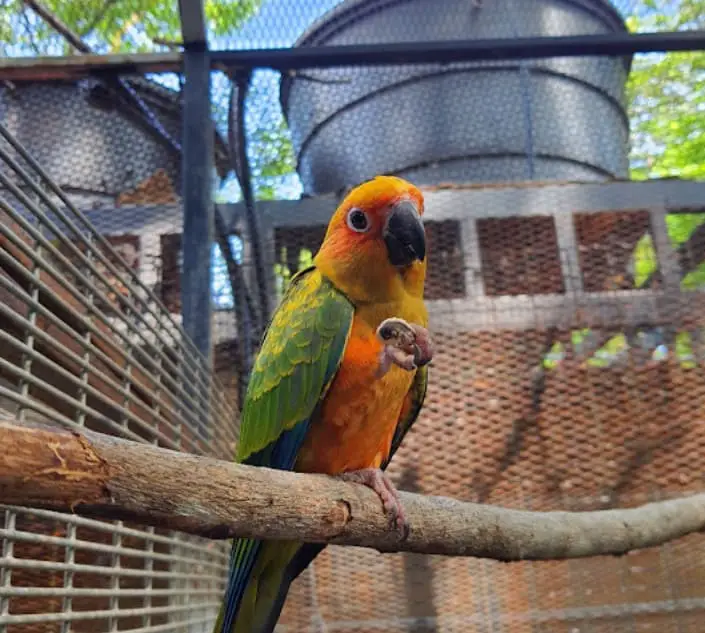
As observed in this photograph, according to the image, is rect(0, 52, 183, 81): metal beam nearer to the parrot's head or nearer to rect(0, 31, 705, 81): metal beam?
rect(0, 31, 705, 81): metal beam

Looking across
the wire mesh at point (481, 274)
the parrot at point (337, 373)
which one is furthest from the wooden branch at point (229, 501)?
the wire mesh at point (481, 274)

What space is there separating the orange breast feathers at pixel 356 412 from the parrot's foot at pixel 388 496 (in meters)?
0.13

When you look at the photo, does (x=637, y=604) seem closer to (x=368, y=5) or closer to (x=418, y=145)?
(x=418, y=145)

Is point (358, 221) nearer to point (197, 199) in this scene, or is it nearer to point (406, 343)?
point (406, 343)

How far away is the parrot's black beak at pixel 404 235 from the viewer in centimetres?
157

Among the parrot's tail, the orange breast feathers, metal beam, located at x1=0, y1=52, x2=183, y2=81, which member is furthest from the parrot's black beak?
metal beam, located at x1=0, y1=52, x2=183, y2=81

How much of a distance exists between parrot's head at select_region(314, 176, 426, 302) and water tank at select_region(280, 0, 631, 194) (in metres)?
1.81

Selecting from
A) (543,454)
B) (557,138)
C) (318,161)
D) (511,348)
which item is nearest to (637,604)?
(543,454)

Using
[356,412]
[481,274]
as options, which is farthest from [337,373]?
[481,274]

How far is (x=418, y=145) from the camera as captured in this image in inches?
134

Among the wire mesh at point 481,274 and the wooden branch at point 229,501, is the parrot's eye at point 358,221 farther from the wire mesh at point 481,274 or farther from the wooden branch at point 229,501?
the wire mesh at point 481,274

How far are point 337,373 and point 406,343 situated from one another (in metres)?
0.23

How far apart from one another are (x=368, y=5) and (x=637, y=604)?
11.2ft

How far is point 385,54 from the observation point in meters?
2.80
